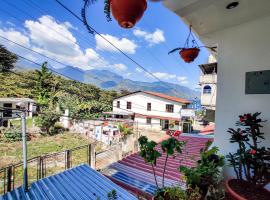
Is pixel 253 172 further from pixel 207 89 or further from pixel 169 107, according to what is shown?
pixel 169 107

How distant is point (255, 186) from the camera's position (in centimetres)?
195

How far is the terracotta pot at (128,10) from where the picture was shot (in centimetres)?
A: 101

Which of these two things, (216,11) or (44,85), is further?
(44,85)

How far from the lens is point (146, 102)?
22.6 m

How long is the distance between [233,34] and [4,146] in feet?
46.2

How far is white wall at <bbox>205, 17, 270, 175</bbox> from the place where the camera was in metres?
2.31

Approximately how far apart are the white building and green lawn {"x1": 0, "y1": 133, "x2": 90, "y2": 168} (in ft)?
34.3

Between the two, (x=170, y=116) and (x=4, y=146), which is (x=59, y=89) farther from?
(x=170, y=116)

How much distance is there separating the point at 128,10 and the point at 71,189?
3.38 m

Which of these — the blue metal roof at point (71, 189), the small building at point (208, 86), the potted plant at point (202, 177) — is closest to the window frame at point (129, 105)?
the small building at point (208, 86)

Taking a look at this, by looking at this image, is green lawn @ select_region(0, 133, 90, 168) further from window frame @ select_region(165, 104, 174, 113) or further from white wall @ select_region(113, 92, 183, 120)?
window frame @ select_region(165, 104, 174, 113)

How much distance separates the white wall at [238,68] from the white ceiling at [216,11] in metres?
0.17

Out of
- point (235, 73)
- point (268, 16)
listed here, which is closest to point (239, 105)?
point (235, 73)

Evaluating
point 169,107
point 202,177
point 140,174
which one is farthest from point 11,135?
point 169,107
